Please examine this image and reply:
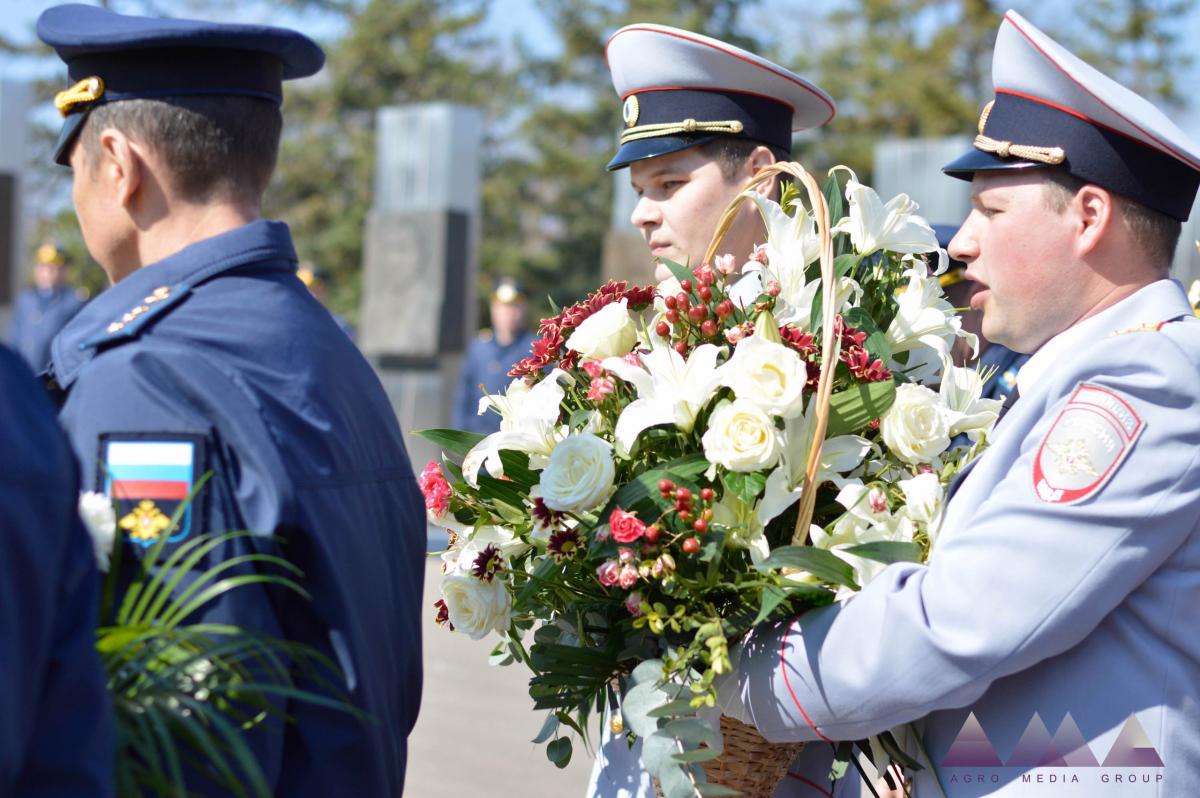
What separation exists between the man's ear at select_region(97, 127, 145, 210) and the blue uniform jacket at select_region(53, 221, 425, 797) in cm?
10

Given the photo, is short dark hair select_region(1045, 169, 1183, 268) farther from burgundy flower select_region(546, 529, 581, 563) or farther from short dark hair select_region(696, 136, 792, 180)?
short dark hair select_region(696, 136, 792, 180)

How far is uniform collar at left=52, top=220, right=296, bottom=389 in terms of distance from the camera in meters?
1.70

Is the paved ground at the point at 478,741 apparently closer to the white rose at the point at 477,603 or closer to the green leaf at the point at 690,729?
the white rose at the point at 477,603

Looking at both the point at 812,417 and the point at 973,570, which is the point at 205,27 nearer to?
the point at 812,417

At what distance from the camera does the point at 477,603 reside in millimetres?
2176

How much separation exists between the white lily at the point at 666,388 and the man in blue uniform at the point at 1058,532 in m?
0.32

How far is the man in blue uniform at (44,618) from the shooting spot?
127 centimetres

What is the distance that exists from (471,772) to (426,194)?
931 centimetres

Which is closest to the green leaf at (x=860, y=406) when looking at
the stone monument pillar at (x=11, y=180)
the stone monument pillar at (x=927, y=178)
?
the stone monument pillar at (x=927, y=178)

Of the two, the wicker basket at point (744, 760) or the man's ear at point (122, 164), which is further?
the wicker basket at point (744, 760)

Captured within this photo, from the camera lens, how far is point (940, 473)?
83.4 inches

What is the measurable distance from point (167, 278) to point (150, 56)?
0.28 m

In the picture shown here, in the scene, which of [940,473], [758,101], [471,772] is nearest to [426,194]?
[471,772]

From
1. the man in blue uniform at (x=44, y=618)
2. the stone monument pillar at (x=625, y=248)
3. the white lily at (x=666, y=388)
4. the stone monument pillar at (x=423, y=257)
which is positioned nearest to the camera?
the man in blue uniform at (x=44, y=618)
